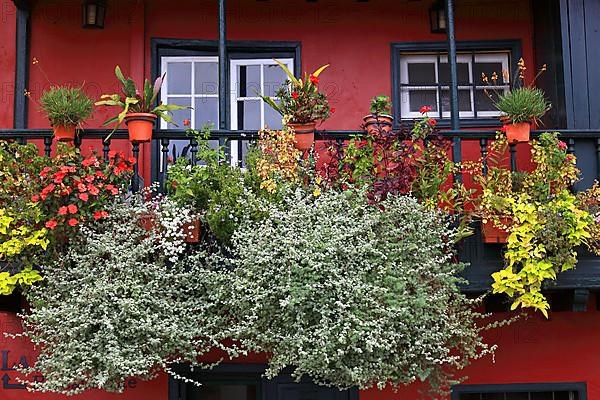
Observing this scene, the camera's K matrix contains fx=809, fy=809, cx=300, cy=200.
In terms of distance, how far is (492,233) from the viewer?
7078 mm

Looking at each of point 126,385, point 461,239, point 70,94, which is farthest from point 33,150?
point 461,239

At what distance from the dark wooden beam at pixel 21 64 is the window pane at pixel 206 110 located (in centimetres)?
187

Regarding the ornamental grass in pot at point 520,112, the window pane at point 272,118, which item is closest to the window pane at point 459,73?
the window pane at point 272,118

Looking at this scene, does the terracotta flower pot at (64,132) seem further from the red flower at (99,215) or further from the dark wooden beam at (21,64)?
the dark wooden beam at (21,64)

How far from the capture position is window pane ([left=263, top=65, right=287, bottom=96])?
933 centimetres

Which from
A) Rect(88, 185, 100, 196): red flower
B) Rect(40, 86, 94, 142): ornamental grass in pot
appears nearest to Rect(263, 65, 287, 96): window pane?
Rect(40, 86, 94, 142): ornamental grass in pot

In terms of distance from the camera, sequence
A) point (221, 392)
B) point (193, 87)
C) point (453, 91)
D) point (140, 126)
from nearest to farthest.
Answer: point (140, 126) → point (453, 91) → point (221, 392) → point (193, 87)

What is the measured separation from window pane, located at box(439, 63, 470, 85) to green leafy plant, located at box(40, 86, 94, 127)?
4251 mm

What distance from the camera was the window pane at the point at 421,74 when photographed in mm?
9453

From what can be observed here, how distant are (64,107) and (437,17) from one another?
4.40m

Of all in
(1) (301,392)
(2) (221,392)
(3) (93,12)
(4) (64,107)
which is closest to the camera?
(4) (64,107)

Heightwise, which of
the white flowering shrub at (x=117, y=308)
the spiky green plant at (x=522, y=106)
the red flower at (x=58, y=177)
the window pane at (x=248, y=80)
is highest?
the window pane at (x=248, y=80)

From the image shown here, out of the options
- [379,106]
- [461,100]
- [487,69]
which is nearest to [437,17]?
[487,69]

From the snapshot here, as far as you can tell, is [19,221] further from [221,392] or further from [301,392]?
[301,392]
